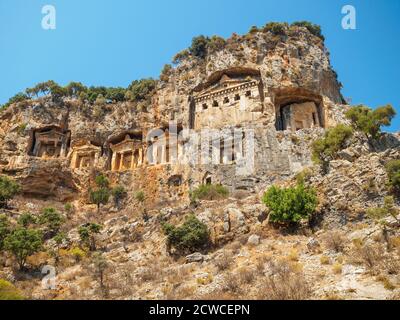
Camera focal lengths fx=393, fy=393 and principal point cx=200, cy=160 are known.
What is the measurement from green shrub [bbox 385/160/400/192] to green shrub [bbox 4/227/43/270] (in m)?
18.3

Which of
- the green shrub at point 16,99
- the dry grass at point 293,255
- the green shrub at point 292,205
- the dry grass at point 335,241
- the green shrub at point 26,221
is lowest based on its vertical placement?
the dry grass at point 293,255

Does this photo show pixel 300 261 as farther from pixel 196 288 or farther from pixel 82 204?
pixel 82 204

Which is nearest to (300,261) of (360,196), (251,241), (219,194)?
(251,241)

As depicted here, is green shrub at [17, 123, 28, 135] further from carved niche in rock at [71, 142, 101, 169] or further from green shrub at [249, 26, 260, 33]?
green shrub at [249, 26, 260, 33]

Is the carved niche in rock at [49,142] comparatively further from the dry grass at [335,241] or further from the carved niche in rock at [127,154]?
the dry grass at [335,241]

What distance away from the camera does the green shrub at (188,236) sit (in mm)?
20109

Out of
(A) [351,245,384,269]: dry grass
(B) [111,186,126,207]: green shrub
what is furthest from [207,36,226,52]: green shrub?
(A) [351,245,384,269]: dry grass

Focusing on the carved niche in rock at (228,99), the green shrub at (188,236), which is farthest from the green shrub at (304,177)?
the carved niche in rock at (228,99)

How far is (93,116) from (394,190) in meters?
33.3

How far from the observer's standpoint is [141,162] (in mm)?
40344

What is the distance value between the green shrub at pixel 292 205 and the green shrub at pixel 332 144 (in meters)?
7.35

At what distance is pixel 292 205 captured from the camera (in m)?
19.6

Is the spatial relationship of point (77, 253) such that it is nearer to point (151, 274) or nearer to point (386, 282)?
point (151, 274)

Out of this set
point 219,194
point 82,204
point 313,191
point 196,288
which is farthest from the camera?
point 82,204
